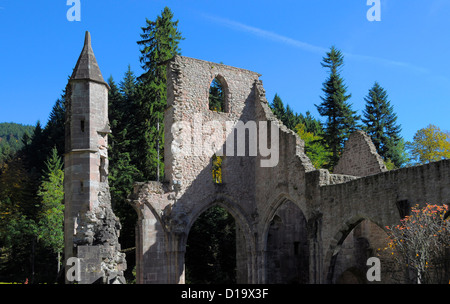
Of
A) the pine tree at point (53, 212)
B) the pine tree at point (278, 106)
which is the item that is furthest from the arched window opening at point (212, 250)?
the pine tree at point (278, 106)

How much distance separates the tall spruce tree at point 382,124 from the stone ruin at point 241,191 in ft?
46.8

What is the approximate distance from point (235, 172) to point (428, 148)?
19387 millimetres

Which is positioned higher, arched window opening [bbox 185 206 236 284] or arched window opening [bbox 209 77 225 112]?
arched window opening [bbox 209 77 225 112]

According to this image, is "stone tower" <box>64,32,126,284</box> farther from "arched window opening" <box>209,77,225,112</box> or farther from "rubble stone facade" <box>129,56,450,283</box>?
"arched window opening" <box>209,77,225,112</box>

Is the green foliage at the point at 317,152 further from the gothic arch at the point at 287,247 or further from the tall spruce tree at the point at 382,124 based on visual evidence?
the gothic arch at the point at 287,247

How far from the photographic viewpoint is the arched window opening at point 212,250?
97.4 ft

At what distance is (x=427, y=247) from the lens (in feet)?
39.7

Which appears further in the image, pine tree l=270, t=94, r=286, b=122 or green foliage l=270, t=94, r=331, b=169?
pine tree l=270, t=94, r=286, b=122

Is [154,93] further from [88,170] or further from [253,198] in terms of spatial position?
[88,170]

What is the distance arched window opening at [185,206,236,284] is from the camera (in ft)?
97.4

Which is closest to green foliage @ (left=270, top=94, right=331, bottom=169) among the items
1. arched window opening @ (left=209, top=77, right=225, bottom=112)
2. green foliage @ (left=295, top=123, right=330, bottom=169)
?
green foliage @ (left=295, top=123, right=330, bottom=169)

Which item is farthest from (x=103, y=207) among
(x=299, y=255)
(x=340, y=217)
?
(x=299, y=255)

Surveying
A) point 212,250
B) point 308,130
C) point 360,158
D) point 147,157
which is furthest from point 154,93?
point 308,130

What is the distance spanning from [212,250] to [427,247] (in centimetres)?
1940
